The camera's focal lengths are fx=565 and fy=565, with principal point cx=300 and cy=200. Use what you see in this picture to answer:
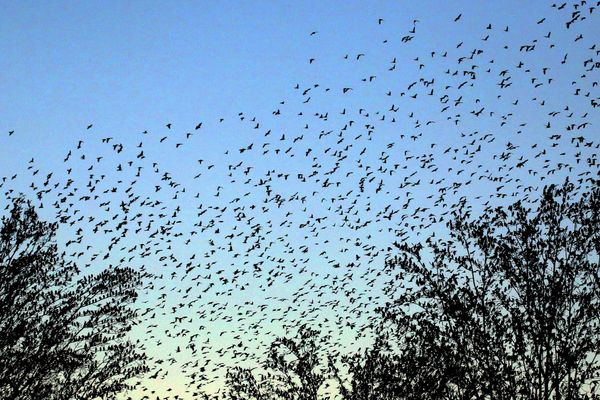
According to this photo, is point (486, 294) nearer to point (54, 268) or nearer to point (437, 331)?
point (437, 331)

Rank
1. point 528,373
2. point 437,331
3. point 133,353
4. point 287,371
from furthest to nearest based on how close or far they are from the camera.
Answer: point 287,371 → point 133,353 → point 437,331 → point 528,373

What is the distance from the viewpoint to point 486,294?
1742 centimetres

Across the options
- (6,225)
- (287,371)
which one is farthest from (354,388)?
(6,225)

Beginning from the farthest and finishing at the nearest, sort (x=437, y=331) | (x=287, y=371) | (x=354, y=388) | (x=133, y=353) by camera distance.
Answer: (x=287, y=371) → (x=354, y=388) → (x=133, y=353) → (x=437, y=331)

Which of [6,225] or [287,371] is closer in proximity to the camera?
[6,225]

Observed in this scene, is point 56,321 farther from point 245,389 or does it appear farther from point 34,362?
point 245,389

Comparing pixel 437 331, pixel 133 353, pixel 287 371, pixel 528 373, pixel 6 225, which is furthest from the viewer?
pixel 287 371

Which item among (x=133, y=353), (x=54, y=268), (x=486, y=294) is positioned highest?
(x=486, y=294)

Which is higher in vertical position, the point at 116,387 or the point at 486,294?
the point at 486,294

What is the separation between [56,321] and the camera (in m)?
16.7

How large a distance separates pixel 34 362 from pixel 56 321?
130 centimetres

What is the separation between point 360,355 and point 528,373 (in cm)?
1040

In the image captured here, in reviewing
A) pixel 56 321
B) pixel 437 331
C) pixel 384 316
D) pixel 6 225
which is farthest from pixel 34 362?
pixel 437 331

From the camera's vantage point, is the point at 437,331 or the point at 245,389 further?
the point at 245,389
